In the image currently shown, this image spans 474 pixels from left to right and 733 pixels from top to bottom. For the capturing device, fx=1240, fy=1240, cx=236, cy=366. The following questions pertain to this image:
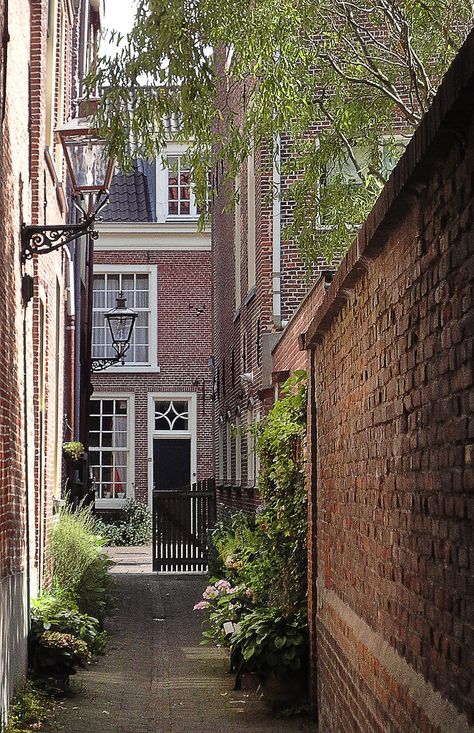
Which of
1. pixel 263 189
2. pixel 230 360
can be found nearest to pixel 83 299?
pixel 230 360

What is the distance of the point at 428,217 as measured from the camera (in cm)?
397

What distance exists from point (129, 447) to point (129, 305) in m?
3.99

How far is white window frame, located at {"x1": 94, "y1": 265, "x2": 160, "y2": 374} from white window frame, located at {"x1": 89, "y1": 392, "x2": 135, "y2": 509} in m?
0.78

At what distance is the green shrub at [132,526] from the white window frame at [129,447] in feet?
1.43

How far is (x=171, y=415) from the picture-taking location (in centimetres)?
3362

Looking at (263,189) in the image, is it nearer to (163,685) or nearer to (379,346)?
(163,685)

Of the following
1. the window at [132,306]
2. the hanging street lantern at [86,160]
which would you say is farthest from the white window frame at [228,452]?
the hanging street lantern at [86,160]

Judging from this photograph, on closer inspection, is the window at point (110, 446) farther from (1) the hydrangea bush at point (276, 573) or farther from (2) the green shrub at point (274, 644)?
(2) the green shrub at point (274, 644)

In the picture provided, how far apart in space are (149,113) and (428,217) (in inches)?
276

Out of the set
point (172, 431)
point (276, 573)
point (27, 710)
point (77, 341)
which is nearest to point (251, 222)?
point (77, 341)

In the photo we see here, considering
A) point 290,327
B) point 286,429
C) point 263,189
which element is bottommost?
point 286,429

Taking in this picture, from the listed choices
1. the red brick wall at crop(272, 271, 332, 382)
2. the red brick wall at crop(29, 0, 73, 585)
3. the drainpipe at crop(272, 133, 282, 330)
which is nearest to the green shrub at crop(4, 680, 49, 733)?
the red brick wall at crop(29, 0, 73, 585)

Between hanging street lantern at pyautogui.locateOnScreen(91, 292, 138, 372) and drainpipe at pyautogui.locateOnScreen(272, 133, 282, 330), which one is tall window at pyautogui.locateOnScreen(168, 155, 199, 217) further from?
drainpipe at pyautogui.locateOnScreen(272, 133, 282, 330)

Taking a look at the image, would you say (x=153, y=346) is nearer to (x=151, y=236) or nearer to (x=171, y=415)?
(x=171, y=415)
